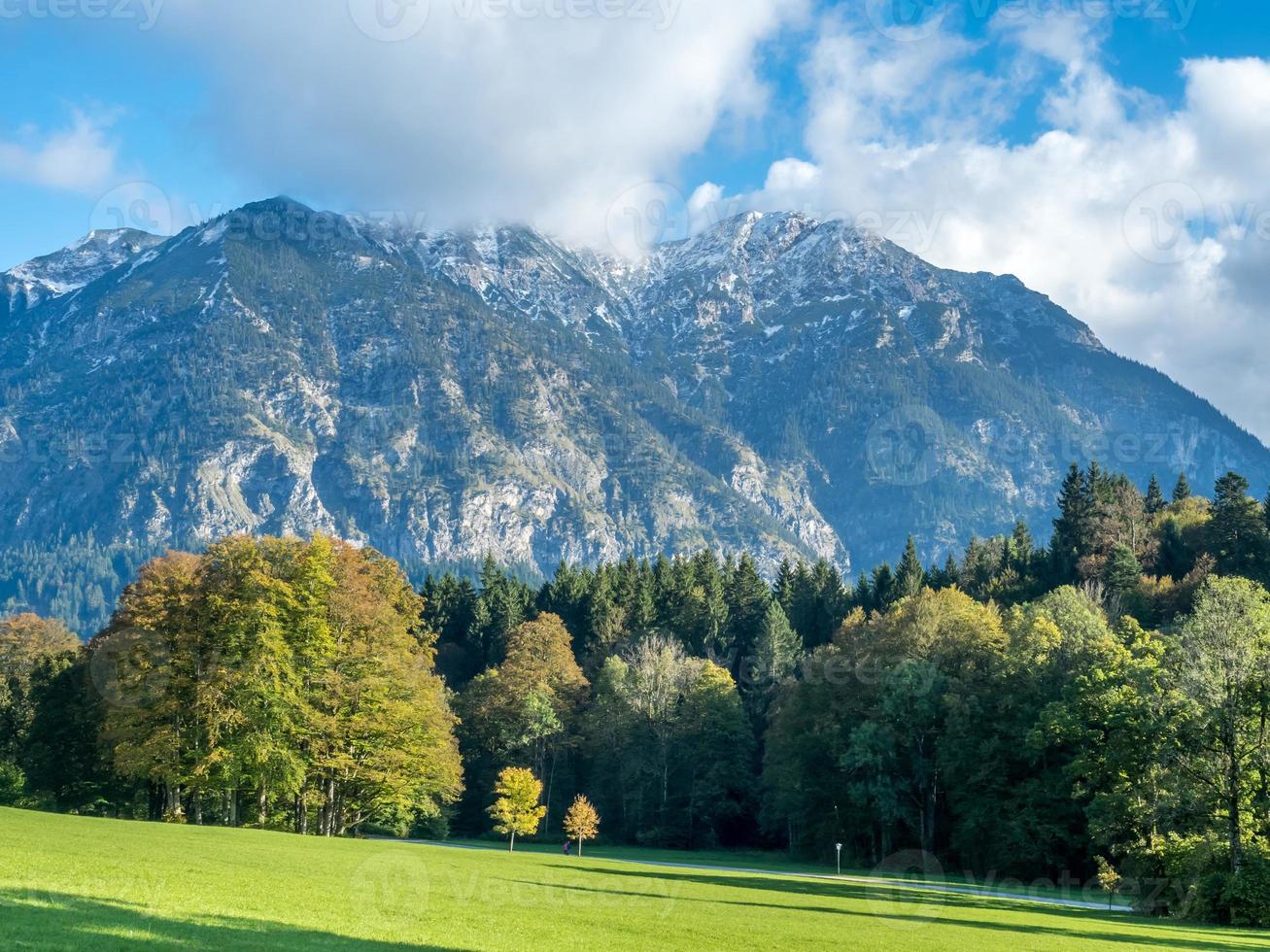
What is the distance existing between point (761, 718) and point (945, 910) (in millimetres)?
66117

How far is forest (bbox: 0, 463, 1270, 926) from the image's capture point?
49531mm

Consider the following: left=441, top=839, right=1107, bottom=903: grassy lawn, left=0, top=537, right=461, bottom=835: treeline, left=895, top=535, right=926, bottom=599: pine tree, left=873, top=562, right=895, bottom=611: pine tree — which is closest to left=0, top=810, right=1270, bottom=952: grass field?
left=441, top=839, right=1107, bottom=903: grassy lawn

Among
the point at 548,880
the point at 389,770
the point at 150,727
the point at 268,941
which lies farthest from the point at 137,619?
the point at 268,941

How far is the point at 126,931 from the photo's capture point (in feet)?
71.8

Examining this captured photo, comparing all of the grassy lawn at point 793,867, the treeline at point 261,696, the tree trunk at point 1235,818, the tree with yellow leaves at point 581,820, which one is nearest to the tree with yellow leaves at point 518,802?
the tree with yellow leaves at point 581,820

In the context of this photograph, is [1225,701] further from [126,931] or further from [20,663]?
[20,663]

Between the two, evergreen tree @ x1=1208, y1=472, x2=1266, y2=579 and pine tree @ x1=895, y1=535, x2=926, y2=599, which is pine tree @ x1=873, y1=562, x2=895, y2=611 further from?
evergreen tree @ x1=1208, y1=472, x2=1266, y2=579

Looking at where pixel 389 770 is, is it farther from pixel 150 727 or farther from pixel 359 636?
pixel 150 727

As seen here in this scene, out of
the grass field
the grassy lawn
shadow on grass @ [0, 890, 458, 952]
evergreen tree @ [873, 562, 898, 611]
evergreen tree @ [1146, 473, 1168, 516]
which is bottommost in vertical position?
the grassy lawn

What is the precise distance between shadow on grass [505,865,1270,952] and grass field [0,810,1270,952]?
0.15 metres

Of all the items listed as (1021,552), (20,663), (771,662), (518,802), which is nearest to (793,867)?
(518,802)

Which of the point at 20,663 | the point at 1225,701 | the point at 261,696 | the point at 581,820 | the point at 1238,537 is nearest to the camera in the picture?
the point at 1225,701

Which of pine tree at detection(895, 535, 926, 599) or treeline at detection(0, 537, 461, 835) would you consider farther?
pine tree at detection(895, 535, 926, 599)

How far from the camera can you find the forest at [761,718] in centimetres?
4953
